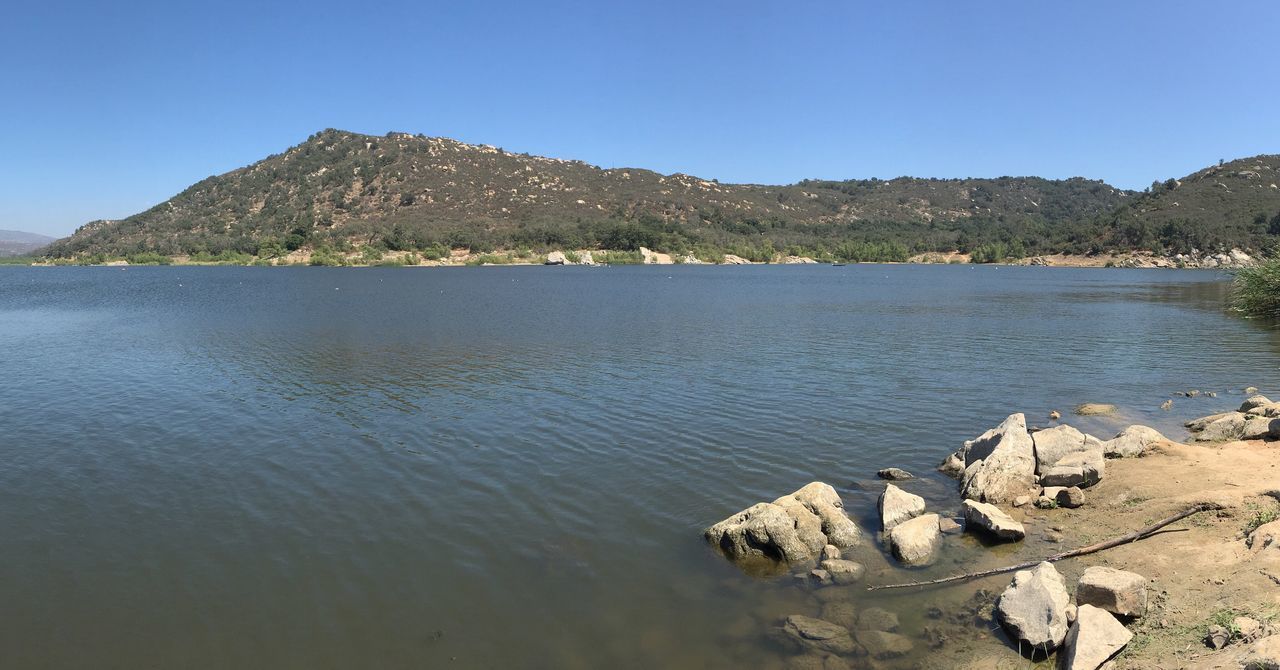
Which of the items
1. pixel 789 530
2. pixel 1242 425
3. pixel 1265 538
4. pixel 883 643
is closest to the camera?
pixel 883 643

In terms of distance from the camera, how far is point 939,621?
816 cm

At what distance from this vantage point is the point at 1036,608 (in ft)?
24.5

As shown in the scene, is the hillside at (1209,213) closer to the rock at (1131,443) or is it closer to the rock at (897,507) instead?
the rock at (1131,443)

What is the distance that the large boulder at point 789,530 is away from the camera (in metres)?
9.78

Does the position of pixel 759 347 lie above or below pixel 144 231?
below

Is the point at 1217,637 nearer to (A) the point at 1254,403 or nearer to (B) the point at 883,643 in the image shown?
(B) the point at 883,643

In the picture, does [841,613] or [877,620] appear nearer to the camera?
[877,620]

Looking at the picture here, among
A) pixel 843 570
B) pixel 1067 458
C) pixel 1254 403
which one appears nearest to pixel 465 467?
pixel 843 570

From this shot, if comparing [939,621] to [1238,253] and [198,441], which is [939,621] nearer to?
[198,441]

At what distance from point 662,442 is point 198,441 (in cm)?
963

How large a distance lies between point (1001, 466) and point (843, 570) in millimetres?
4338

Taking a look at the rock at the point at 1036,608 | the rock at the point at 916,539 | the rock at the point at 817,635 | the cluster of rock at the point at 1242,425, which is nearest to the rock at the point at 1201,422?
the cluster of rock at the point at 1242,425

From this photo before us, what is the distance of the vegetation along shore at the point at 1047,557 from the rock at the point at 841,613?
23 mm

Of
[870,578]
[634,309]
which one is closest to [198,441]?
[870,578]
